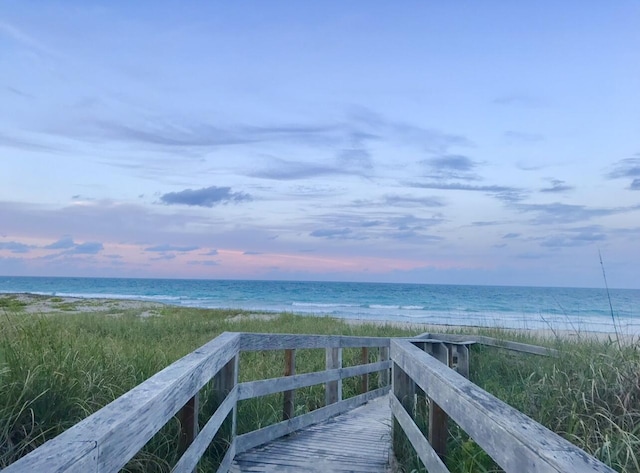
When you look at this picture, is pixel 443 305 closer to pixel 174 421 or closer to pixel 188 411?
pixel 174 421

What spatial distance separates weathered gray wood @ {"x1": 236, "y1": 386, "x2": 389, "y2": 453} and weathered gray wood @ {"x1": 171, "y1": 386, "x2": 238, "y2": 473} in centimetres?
77

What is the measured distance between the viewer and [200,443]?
3.08 meters

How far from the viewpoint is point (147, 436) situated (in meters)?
1.96

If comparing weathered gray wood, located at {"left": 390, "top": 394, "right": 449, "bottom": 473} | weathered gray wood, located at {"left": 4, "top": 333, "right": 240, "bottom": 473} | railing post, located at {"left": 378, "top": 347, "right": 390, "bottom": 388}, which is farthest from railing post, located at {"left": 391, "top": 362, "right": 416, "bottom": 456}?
railing post, located at {"left": 378, "top": 347, "right": 390, "bottom": 388}

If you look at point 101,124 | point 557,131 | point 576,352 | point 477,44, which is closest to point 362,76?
point 477,44

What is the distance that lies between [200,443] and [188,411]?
23cm

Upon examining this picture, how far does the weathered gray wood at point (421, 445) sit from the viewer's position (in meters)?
2.80

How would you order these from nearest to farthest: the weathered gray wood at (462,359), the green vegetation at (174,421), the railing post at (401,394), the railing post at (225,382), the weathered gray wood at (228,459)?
the green vegetation at (174,421) < the weathered gray wood at (228,459) < the railing post at (225,382) < the railing post at (401,394) < the weathered gray wood at (462,359)

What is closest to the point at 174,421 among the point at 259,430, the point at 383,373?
the point at 259,430

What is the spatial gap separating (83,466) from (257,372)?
7.74 meters

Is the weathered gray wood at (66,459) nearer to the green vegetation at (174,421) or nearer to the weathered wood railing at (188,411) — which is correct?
the weathered wood railing at (188,411)

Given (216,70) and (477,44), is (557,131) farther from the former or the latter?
(216,70)

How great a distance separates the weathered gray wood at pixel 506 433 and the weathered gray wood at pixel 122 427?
49.0 inches

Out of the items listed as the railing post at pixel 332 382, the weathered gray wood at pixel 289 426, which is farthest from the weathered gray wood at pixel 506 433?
the railing post at pixel 332 382
